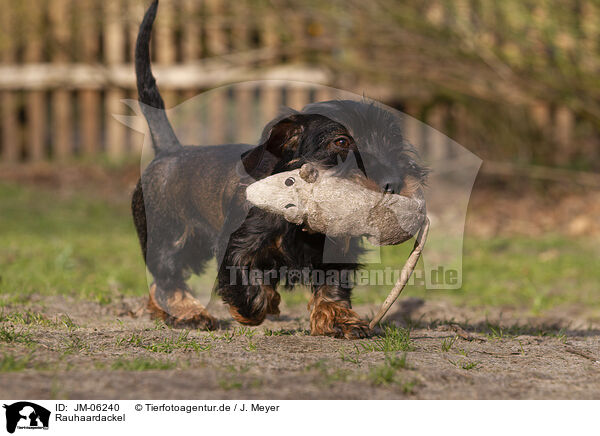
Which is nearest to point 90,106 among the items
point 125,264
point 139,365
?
point 125,264

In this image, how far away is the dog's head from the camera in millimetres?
3180

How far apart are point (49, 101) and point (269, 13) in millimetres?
4613

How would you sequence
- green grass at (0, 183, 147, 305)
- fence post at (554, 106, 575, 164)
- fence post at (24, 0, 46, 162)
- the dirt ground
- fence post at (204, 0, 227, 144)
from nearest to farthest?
the dirt ground → green grass at (0, 183, 147, 305) → fence post at (204, 0, 227, 144) → fence post at (554, 106, 575, 164) → fence post at (24, 0, 46, 162)

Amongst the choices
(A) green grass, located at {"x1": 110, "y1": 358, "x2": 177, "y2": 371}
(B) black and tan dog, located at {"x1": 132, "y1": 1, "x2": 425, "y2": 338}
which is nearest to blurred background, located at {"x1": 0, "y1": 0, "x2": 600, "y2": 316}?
(B) black and tan dog, located at {"x1": 132, "y1": 1, "x2": 425, "y2": 338}

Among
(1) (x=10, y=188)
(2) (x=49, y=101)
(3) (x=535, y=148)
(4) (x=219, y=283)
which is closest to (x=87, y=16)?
(2) (x=49, y=101)

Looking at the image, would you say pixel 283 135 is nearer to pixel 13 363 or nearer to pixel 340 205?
pixel 340 205

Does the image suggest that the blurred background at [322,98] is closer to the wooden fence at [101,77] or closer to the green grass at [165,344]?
the wooden fence at [101,77]

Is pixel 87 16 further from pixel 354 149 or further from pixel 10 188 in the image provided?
pixel 354 149

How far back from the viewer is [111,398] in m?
2.51

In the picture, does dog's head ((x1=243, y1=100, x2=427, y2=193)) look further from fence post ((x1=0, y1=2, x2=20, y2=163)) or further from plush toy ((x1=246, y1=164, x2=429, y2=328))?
fence post ((x1=0, y1=2, x2=20, y2=163))

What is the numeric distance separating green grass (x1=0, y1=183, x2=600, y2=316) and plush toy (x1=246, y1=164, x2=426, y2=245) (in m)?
1.40

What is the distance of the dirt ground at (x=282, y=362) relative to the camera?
2.63 metres
